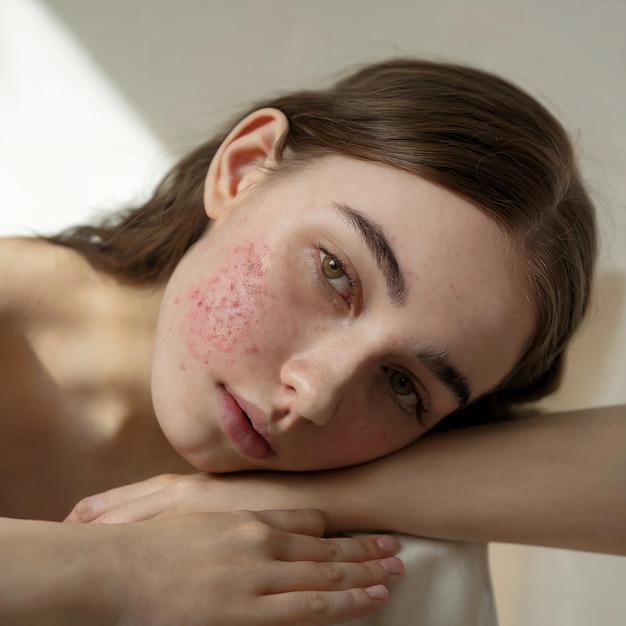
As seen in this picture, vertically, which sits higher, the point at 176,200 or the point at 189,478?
the point at 176,200

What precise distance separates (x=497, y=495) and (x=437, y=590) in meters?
0.16

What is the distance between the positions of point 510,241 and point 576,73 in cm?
111

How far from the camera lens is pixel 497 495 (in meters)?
1.19

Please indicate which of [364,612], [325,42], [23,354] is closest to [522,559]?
[364,612]

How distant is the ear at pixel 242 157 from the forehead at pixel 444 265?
0.18 metres

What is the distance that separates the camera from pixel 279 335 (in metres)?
1.06

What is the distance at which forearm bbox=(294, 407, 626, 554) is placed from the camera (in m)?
1.18

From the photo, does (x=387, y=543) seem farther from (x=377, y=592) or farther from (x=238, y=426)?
(x=238, y=426)

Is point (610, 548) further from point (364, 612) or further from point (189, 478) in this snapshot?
point (189, 478)

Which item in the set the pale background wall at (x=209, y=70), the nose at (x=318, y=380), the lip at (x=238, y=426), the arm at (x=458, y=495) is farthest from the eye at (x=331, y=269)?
the pale background wall at (x=209, y=70)

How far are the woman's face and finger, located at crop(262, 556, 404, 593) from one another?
6.1 inches

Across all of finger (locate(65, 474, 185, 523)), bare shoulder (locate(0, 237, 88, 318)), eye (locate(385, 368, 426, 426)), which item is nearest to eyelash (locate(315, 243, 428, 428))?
eye (locate(385, 368, 426, 426))

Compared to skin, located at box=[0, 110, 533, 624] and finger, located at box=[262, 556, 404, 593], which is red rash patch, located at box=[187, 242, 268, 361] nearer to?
skin, located at box=[0, 110, 533, 624]

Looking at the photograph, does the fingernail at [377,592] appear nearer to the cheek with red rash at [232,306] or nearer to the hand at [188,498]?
the hand at [188,498]
